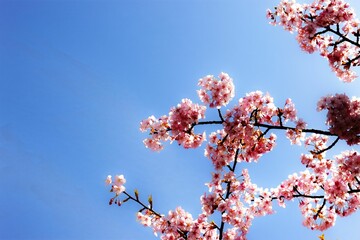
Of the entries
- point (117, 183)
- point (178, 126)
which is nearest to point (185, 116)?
point (178, 126)

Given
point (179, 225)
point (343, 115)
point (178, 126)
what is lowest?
point (179, 225)

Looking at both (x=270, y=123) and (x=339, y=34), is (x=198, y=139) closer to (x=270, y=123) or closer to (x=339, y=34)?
(x=270, y=123)

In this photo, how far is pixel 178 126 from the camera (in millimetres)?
8805

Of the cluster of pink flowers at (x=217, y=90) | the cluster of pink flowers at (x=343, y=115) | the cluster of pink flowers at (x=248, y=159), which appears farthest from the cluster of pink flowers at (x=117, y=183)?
the cluster of pink flowers at (x=343, y=115)

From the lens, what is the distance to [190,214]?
9.91 m

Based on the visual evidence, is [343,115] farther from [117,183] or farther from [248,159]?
[117,183]

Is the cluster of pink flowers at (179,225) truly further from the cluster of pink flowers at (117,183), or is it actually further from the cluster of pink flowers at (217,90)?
the cluster of pink flowers at (217,90)

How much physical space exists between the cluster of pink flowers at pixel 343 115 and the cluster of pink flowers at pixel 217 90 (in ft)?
7.01

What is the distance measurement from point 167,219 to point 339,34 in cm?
682

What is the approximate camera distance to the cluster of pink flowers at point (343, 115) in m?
7.79

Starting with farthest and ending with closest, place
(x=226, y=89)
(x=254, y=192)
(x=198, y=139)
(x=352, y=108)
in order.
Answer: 1. (x=254, y=192)
2. (x=198, y=139)
3. (x=226, y=89)
4. (x=352, y=108)

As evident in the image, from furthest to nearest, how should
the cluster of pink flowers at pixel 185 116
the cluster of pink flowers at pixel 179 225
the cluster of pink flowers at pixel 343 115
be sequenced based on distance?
the cluster of pink flowers at pixel 179 225
the cluster of pink flowers at pixel 185 116
the cluster of pink flowers at pixel 343 115

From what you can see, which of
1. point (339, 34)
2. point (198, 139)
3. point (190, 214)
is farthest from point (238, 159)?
point (339, 34)

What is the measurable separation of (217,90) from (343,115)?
9.54 ft
